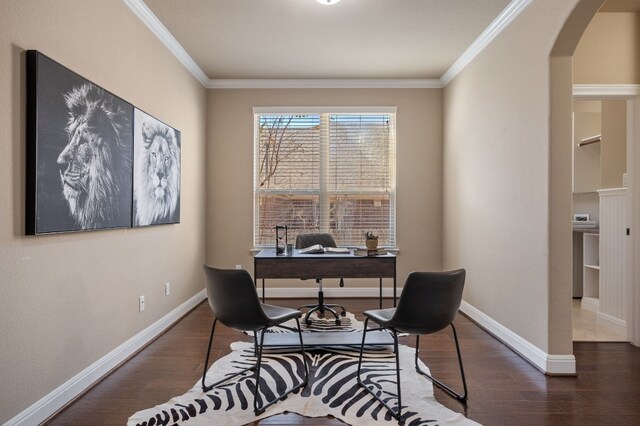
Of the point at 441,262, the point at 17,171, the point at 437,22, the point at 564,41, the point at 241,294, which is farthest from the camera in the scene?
the point at 441,262

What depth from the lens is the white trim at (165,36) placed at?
3055mm

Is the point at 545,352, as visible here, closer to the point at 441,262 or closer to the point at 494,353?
the point at 494,353

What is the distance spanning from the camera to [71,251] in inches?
88.9

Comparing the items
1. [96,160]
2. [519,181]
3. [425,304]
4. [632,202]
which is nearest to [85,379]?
[96,160]

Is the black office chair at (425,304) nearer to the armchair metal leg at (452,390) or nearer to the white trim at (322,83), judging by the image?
the armchair metal leg at (452,390)

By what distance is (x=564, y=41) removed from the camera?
8.41 ft

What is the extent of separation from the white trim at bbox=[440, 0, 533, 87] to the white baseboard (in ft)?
9.21

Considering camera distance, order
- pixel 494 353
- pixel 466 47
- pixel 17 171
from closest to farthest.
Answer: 1. pixel 17 171
2. pixel 494 353
3. pixel 466 47

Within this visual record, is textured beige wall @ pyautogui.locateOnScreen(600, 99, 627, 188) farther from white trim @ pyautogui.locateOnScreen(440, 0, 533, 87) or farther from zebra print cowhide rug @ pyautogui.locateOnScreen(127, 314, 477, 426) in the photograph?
zebra print cowhide rug @ pyautogui.locateOnScreen(127, 314, 477, 426)

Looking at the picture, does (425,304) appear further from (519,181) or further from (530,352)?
(519,181)

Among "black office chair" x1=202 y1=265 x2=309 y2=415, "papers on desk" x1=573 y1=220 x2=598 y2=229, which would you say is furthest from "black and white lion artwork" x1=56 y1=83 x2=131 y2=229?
"papers on desk" x1=573 y1=220 x2=598 y2=229

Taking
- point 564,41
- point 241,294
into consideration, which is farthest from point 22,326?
point 564,41

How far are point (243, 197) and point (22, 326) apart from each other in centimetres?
325

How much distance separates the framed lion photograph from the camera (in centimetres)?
191
